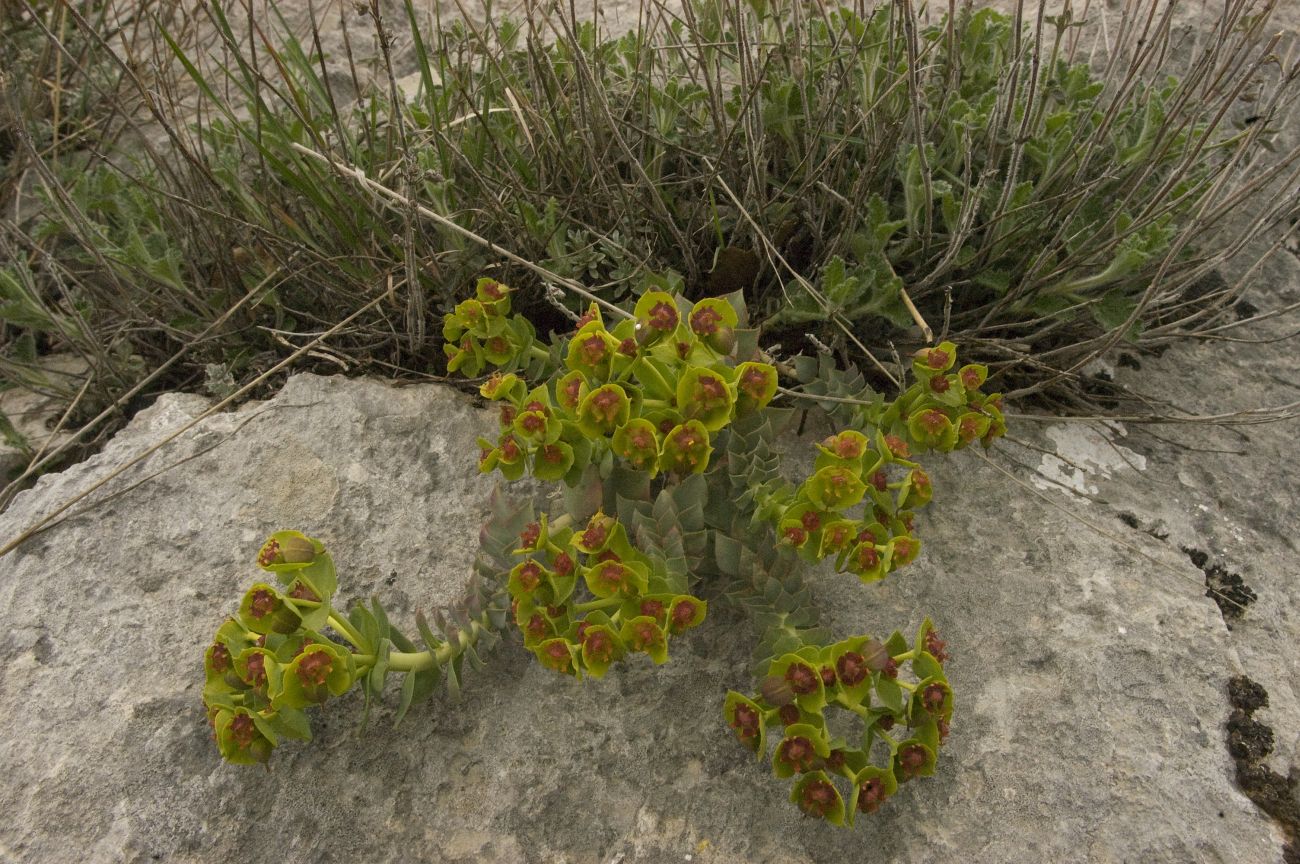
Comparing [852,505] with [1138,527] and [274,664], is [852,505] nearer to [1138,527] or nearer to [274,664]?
[1138,527]

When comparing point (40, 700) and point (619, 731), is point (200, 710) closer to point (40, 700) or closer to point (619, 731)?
point (40, 700)

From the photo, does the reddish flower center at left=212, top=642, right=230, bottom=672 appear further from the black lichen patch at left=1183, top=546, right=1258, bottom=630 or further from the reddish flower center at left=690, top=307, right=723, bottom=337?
the black lichen patch at left=1183, top=546, right=1258, bottom=630

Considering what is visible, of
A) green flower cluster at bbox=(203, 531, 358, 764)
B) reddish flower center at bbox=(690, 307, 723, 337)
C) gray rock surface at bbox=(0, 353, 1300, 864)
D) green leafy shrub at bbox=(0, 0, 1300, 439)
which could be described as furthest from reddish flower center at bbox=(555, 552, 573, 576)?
green leafy shrub at bbox=(0, 0, 1300, 439)

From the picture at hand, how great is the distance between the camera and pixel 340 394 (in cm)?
219

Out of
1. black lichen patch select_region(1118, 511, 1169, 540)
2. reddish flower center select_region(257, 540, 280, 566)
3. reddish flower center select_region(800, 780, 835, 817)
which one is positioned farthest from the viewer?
black lichen patch select_region(1118, 511, 1169, 540)

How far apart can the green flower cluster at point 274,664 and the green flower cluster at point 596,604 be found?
310mm

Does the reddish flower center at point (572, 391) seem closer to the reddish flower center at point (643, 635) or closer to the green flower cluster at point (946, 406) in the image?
the reddish flower center at point (643, 635)

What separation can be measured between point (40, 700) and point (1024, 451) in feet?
6.34

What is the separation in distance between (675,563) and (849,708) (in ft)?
1.17

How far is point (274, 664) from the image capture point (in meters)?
1.57

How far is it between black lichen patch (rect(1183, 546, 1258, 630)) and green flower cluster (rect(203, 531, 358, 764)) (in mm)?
1594

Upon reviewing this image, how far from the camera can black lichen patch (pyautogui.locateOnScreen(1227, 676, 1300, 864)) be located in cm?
162

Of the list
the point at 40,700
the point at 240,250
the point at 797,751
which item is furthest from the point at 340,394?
the point at 797,751

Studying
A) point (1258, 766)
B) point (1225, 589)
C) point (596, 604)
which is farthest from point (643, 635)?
point (1225, 589)
